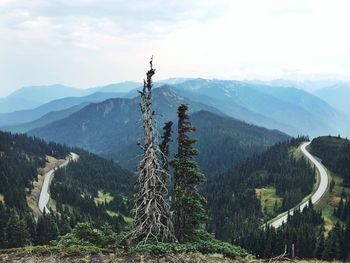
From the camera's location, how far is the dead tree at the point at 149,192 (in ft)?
94.5

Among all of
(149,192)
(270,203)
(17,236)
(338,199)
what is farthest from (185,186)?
(270,203)

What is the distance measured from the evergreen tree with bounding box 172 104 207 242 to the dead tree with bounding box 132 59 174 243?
10.3ft

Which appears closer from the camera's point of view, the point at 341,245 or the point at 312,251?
the point at 341,245

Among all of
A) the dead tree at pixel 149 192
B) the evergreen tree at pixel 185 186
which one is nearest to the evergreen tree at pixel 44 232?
the evergreen tree at pixel 185 186

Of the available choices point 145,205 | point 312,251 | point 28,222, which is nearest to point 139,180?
point 145,205

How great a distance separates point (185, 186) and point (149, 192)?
5605 millimetres

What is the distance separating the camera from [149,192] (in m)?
30.2

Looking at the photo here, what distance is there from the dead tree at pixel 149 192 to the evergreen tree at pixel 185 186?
314cm

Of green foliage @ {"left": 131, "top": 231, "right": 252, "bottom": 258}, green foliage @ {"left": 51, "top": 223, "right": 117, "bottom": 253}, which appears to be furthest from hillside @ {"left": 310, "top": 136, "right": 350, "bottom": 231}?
green foliage @ {"left": 51, "top": 223, "right": 117, "bottom": 253}

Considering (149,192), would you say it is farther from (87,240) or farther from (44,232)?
(44,232)

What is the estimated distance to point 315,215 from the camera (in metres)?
134

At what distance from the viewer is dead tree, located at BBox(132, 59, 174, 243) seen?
2880 centimetres

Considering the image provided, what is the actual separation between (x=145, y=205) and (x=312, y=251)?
69145 mm

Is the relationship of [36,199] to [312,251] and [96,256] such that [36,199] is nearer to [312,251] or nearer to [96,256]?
[312,251]
